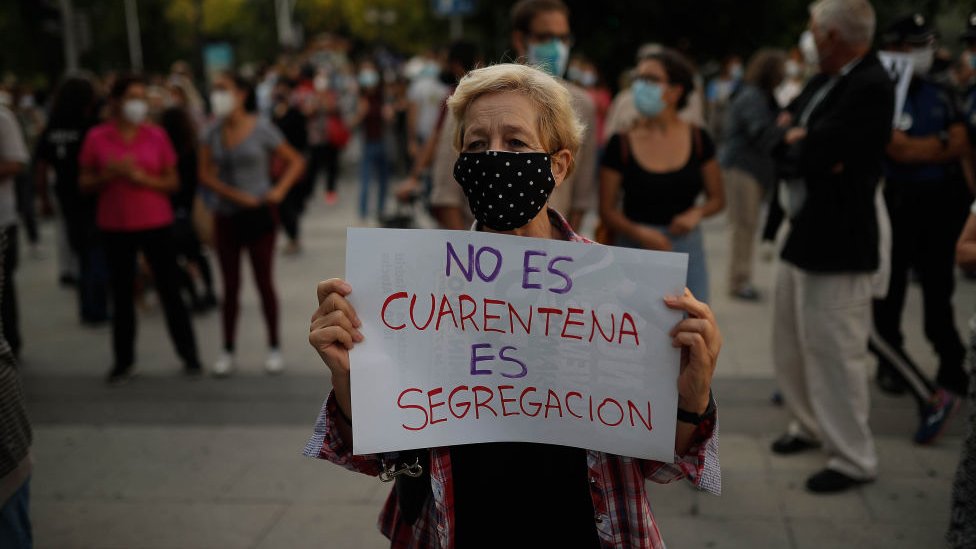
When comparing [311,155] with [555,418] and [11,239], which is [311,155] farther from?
[555,418]

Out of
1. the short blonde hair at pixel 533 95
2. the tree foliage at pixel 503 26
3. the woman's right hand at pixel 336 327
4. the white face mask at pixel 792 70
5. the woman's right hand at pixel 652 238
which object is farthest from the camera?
the tree foliage at pixel 503 26

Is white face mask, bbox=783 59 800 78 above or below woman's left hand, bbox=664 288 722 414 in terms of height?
above

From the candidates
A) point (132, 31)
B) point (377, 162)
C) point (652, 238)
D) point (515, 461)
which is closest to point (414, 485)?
point (515, 461)

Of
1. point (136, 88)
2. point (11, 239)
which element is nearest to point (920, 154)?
point (136, 88)

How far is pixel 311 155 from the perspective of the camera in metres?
14.3

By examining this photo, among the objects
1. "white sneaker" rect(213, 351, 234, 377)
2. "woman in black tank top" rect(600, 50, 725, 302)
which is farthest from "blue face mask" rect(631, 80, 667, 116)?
"white sneaker" rect(213, 351, 234, 377)

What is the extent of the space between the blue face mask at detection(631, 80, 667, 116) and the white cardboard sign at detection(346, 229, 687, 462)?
2.71 meters

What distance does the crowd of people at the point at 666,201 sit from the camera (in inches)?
74.7

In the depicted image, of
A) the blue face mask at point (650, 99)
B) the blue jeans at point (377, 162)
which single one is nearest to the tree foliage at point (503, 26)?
the blue face mask at point (650, 99)

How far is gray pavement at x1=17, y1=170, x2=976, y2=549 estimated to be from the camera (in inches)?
148

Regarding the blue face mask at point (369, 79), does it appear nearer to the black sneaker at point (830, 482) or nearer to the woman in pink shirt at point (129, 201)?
the woman in pink shirt at point (129, 201)

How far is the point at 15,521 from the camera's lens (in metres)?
2.47

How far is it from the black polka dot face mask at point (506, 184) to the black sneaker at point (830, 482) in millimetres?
2776

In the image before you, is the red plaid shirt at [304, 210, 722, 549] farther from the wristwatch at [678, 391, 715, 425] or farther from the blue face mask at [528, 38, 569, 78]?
the blue face mask at [528, 38, 569, 78]
